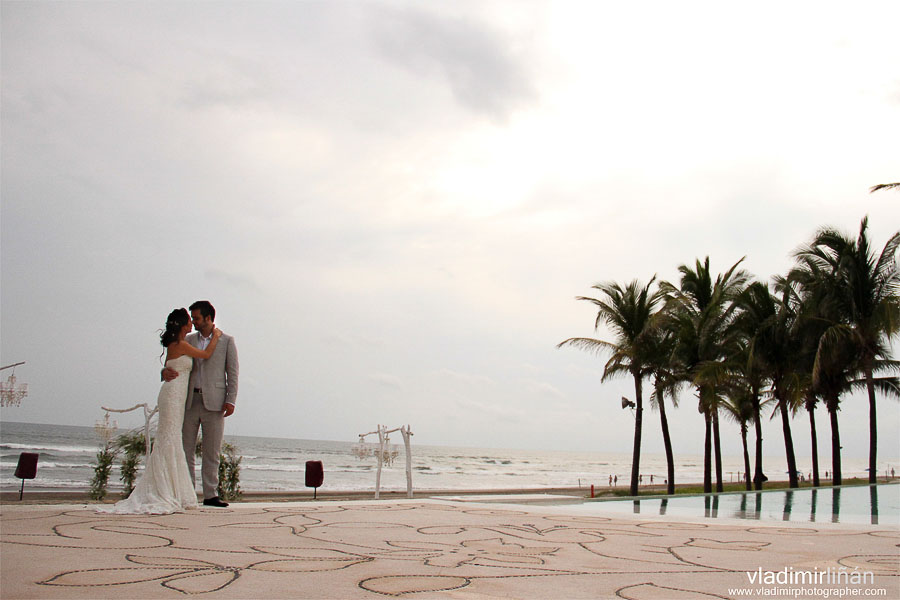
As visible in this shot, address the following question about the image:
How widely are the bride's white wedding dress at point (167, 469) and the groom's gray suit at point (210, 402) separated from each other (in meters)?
0.22

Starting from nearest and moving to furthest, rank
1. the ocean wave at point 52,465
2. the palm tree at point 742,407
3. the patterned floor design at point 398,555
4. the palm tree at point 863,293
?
1. the patterned floor design at point 398,555
2. the palm tree at point 863,293
3. the palm tree at point 742,407
4. the ocean wave at point 52,465

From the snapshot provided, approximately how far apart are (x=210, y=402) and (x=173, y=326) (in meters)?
0.76

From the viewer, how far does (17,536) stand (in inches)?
144

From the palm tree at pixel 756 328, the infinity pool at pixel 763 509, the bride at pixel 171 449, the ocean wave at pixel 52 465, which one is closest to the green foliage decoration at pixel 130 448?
the bride at pixel 171 449

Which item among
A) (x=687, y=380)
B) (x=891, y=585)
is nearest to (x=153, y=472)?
(x=891, y=585)

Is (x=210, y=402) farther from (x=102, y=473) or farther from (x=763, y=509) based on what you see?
(x=763, y=509)

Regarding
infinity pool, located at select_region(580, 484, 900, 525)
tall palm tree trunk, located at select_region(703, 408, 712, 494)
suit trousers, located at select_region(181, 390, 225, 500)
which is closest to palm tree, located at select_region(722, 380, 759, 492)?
tall palm tree trunk, located at select_region(703, 408, 712, 494)

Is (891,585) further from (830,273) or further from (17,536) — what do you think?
(830,273)

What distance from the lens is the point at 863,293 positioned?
18.8m

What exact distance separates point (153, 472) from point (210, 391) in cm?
88

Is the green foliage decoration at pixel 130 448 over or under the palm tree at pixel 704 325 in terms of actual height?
under

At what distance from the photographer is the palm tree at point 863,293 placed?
18406mm

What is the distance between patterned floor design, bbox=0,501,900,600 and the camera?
2551 millimetres

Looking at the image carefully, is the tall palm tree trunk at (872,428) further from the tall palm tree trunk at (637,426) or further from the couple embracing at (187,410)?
the couple embracing at (187,410)
